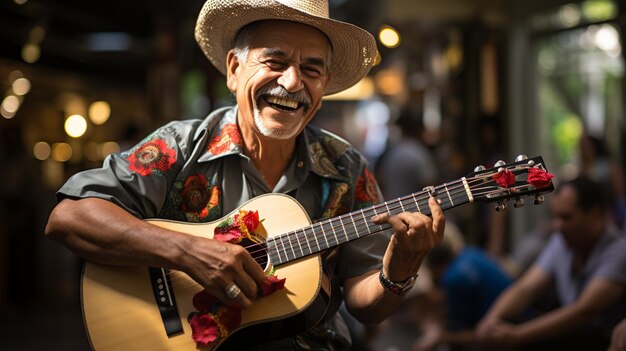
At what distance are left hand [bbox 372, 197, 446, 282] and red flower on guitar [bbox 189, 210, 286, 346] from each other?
1.24 ft

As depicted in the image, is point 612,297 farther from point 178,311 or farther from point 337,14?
point 337,14

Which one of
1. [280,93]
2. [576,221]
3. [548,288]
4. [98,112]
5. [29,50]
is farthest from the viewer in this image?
[98,112]

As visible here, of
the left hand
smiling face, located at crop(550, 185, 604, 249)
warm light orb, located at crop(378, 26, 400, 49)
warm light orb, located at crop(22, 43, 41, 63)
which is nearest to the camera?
the left hand

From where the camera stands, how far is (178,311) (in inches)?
105

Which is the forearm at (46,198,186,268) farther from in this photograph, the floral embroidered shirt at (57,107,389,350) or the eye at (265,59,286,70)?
the eye at (265,59,286,70)

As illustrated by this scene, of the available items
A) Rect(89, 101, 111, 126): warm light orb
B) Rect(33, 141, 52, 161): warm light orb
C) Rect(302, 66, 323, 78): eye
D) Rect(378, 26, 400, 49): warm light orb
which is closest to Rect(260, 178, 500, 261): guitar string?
Rect(302, 66, 323, 78): eye

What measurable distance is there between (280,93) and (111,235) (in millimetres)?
699

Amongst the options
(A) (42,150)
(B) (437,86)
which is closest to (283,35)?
(B) (437,86)

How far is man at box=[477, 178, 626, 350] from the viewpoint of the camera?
12.6ft

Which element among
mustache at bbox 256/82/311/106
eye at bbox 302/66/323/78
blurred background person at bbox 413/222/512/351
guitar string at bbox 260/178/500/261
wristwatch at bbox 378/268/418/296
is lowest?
blurred background person at bbox 413/222/512/351

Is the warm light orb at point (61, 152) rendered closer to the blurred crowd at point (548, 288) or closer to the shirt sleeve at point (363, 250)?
the blurred crowd at point (548, 288)

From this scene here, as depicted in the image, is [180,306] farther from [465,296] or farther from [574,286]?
[465,296]

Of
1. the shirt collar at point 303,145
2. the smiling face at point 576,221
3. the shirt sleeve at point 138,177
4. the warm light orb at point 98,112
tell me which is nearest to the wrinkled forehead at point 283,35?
the shirt collar at point 303,145

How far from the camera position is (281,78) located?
273 centimetres
